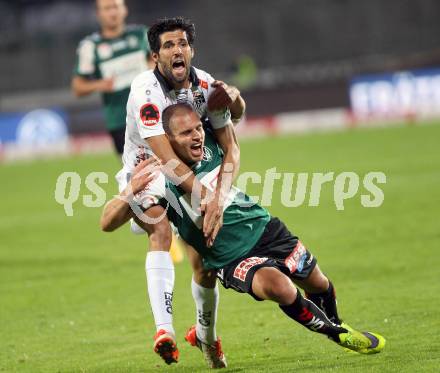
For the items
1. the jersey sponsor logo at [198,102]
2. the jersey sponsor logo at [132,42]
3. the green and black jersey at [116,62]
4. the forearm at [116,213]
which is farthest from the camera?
the jersey sponsor logo at [132,42]

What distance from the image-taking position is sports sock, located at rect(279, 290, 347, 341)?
6.16 meters

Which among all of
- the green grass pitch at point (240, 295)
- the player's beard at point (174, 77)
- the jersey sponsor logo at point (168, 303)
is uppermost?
the player's beard at point (174, 77)

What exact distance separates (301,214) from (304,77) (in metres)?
13.2

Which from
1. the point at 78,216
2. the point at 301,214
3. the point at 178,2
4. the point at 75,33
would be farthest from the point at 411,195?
the point at 75,33

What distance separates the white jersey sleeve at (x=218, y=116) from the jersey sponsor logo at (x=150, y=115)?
0.39 m

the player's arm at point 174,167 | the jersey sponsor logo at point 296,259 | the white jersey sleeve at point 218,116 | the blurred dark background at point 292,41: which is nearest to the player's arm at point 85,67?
the white jersey sleeve at point 218,116

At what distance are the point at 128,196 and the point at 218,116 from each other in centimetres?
78

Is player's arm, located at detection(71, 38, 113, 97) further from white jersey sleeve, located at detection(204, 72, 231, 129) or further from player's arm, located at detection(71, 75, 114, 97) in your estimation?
white jersey sleeve, located at detection(204, 72, 231, 129)

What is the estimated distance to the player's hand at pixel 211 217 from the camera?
616cm

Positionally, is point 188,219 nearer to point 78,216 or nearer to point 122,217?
point 122,217

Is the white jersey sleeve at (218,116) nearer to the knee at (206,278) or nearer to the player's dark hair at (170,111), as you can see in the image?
the player's dark hair at (170,111)

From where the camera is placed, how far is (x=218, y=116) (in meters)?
6.54

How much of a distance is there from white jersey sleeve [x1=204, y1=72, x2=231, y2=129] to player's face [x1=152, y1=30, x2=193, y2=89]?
0.79 ft

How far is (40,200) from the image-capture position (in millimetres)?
19016
